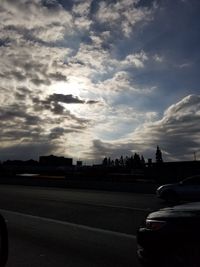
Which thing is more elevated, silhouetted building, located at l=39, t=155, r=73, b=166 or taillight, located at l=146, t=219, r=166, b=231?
silhouetted building, located at l=39, t=155, r=73, b=166

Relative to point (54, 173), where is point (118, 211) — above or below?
below

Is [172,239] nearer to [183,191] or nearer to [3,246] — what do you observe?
[3,246]

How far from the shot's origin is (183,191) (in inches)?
916

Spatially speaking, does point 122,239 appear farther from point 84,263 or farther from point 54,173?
point 54,173

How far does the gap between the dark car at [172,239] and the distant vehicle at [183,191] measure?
17.2 meters

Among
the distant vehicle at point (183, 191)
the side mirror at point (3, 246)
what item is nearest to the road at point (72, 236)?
the side mirror at point (3, 246)

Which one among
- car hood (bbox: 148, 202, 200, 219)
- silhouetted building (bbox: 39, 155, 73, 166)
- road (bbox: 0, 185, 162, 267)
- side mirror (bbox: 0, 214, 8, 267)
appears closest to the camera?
car hood (bbox: 148, 202, 200, 219)

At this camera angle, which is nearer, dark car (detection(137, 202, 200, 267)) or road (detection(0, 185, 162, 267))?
dark car (detection(137, 202, 200, 267))

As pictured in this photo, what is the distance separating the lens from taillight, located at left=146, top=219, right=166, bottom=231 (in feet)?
19.9

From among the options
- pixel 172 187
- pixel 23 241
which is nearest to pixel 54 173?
pixel 172 187

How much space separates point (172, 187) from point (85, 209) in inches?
253

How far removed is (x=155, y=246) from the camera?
602cm

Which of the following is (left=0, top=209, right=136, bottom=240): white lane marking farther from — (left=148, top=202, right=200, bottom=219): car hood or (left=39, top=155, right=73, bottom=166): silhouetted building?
(left=39, top=155, right=73, bottom=166): silhouetted building

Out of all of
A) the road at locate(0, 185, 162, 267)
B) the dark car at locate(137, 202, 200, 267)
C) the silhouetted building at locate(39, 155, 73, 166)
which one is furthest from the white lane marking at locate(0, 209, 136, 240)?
the silhouetted building at locate(39, 155, 73, 166)
